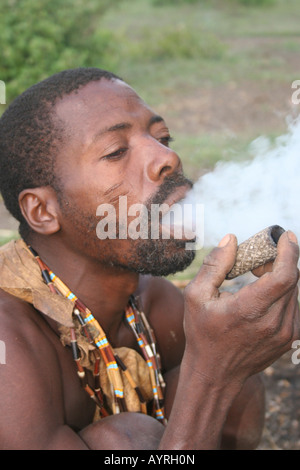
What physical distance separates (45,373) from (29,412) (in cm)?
21

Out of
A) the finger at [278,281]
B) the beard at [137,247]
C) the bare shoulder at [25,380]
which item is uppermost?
the beard at [137,247]

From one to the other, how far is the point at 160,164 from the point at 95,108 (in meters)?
0.41

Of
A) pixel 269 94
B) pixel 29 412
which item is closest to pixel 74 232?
pixel 29 412

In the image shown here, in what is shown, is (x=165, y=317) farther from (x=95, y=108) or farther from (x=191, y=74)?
(x=191, y=74)

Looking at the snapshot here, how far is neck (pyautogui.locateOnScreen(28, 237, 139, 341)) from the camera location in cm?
262

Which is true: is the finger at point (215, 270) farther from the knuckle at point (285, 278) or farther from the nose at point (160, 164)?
the nose at point (160, 164)

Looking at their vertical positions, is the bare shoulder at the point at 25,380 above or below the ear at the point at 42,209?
below

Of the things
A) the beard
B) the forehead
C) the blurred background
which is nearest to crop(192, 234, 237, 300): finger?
the beard

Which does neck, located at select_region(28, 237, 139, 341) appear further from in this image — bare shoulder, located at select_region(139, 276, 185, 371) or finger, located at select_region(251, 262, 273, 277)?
finger, located at select_region(251, 262, 273, 277)

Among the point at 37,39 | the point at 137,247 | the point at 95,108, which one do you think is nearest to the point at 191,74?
the point at 37,39

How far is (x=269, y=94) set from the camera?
36.8 ft


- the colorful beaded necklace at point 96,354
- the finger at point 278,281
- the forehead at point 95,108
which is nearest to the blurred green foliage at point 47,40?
the forehead at point 95,108

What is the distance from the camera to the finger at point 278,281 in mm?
1830

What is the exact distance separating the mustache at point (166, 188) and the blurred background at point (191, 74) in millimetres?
1834
